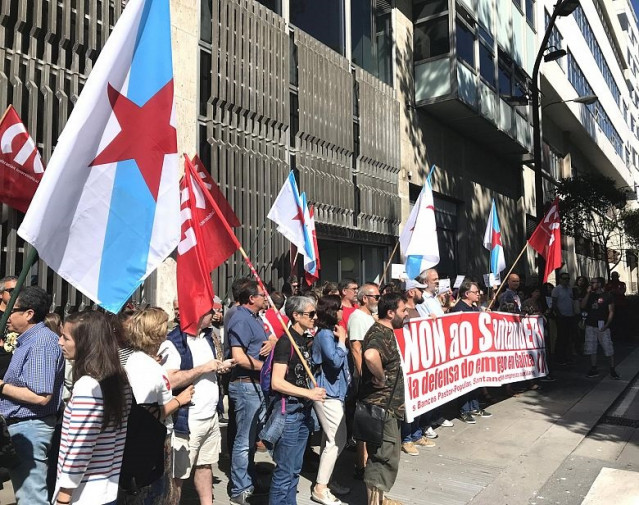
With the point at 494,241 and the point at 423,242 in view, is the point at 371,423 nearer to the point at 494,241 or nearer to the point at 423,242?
the point at 423,242

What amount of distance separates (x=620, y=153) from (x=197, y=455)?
4637 cm

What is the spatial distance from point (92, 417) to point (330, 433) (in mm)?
2587

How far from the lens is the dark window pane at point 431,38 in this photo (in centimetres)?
1617

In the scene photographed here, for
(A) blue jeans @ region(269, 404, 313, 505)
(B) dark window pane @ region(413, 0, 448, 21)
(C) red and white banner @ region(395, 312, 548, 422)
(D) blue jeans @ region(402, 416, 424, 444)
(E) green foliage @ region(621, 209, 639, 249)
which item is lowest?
(D) blue jeans @ region(402, 416, 424, 444)

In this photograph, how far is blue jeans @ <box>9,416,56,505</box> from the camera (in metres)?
3.51

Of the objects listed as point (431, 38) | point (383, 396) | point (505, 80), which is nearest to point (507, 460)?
point (383, 396)

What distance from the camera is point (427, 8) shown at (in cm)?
1662

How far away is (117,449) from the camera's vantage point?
117 inches

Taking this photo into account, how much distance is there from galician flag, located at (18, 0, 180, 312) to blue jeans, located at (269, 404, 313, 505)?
79.9 inches

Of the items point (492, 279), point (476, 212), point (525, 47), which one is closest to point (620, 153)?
point (525, 47)

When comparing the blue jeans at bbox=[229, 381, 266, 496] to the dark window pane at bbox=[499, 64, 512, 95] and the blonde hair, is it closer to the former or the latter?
the blonde hair

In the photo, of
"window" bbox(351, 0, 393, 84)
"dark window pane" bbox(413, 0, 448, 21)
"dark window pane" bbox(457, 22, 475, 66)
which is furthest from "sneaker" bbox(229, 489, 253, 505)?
"dark window pane" bbox(413, 0, 448, 21)

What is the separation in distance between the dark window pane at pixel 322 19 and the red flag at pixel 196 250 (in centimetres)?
942

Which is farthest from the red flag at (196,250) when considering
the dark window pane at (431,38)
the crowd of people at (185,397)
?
the dark window pane at (431,38)
